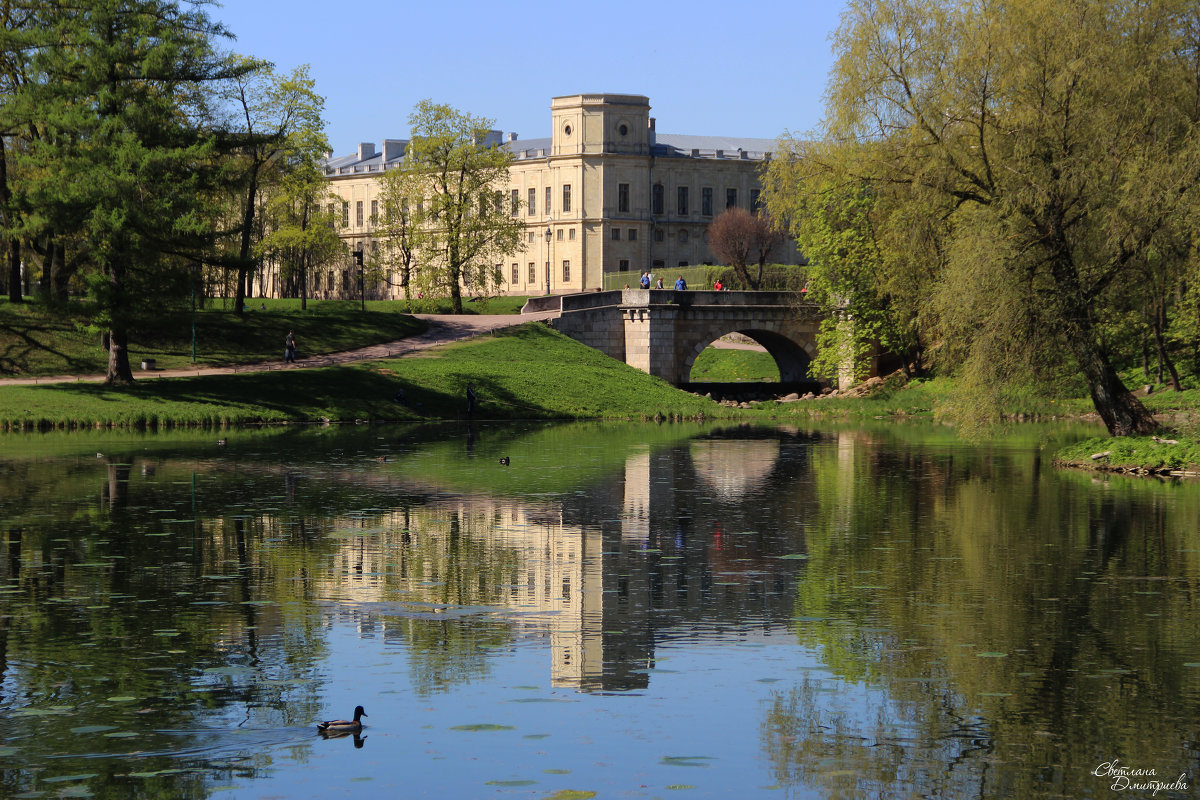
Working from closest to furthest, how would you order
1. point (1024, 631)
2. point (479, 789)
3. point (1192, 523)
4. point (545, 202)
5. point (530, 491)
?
1. point (479, 789)
2. point (1024, 631)
3. point (1192, 523)
4. point (530, 491)
5. point (545, 202)

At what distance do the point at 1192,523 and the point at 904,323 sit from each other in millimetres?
32584

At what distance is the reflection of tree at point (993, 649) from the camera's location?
957 centimetres

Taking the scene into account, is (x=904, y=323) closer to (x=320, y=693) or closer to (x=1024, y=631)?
(x=1024, y=631)

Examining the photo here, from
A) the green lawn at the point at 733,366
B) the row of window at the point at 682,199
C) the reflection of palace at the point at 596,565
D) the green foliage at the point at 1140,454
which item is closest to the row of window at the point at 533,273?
the row of window at the point at 682,199

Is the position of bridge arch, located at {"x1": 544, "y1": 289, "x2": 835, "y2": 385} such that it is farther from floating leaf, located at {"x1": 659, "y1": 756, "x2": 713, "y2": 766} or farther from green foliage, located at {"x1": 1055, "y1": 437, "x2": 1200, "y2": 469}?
floating leaf, located at {"x1": 659, "y1": 756, "x2": 713, "y2": 766}

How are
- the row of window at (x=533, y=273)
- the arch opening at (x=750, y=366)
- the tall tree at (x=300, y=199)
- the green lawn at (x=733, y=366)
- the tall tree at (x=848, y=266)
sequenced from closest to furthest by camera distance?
the tall tree at (x=848, y=266) → the tall tree at (x=300, y=199) → the arch opening at (x=750, y=366) → the green lawn at (x=733, y=366) → the row of window at (x=533, y=273)

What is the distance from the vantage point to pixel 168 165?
46188 mm

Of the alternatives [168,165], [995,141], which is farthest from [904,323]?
[168,165]

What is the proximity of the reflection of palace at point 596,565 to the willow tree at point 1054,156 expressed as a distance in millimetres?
8310

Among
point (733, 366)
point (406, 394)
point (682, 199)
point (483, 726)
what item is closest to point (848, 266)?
point (406, 394)

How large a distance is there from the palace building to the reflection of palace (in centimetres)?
8819

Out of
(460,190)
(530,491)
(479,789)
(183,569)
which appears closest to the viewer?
(479,789)

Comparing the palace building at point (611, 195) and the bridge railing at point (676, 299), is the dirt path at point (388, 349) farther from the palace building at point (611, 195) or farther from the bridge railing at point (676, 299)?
the palace building at point (611, 195)

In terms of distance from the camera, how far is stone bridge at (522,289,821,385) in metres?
64.9
